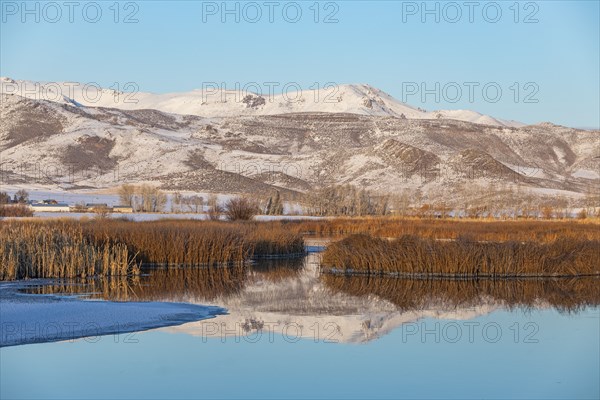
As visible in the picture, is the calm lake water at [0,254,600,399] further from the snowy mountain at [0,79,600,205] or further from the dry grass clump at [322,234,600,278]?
the snowy mountain at [0,79,600,205]

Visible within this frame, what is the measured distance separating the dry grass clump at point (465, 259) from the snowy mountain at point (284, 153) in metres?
74.0

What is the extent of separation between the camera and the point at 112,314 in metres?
17.5

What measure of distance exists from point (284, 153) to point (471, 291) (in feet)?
382

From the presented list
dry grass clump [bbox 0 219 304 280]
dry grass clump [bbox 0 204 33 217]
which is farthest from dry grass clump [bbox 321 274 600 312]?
dry grass clump [bbox 0 204 33 217]

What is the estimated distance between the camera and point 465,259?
24812mm

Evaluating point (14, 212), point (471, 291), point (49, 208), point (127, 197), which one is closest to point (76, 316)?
point (471, 291)

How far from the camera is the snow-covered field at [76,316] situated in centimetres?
1574

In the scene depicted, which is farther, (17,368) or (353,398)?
(17,368)

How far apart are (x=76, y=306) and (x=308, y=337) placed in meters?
4.50

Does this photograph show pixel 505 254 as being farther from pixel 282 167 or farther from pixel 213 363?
pixel 282 167

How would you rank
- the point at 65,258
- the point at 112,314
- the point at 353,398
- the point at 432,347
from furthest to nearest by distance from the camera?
the point at 65,258 → the point at 112,314 → the point at 432,347 → the point at 353,398

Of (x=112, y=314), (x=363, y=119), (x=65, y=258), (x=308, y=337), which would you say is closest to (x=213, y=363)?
(x=308, y=337)

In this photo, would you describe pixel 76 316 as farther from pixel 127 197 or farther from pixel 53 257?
pixel 127 197

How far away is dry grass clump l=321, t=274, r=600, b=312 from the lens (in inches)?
814
